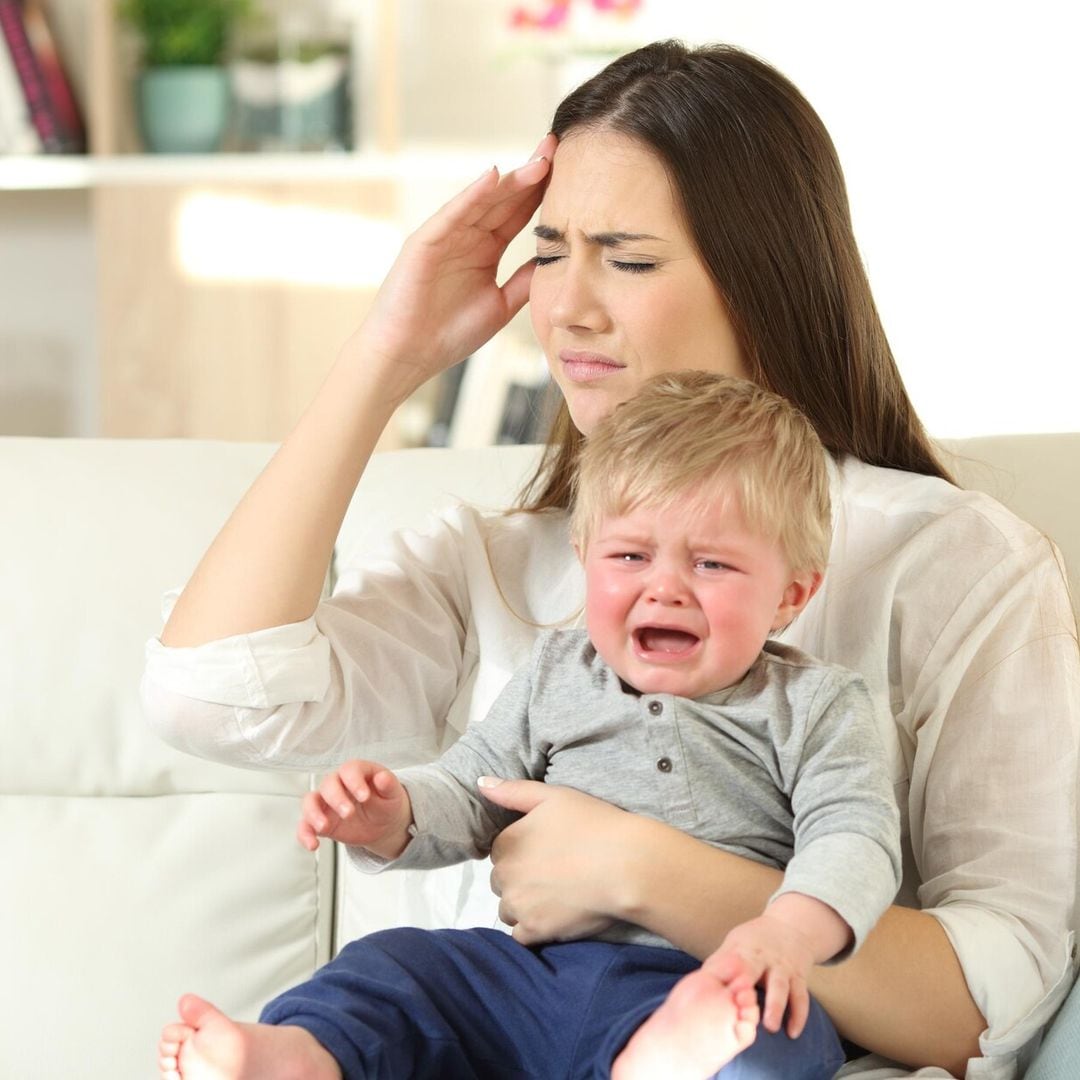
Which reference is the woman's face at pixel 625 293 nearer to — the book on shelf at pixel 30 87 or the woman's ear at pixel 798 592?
the woman's ear at pixel 798 592

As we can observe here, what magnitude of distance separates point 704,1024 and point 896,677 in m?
0.50

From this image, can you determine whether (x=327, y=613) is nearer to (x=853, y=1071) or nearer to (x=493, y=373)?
(x=853, y=1071)

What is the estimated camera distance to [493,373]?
3.49m

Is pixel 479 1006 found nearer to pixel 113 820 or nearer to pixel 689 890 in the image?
pixel 689 890

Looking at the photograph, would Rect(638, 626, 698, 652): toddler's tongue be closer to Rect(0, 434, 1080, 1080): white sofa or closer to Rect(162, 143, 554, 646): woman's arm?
Rect(162, 143, 554, 646): woman's arm

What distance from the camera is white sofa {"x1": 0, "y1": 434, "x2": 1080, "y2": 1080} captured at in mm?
1662

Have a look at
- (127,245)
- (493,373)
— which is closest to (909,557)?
(493,373)

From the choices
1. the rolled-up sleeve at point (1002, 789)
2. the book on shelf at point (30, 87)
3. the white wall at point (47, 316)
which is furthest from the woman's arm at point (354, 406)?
the white wall at point (47, 316)

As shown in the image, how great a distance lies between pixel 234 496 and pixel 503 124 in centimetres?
219

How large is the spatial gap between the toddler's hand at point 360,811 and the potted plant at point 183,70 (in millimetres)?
2687

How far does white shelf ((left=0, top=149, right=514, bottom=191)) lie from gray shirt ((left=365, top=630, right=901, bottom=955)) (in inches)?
95.3

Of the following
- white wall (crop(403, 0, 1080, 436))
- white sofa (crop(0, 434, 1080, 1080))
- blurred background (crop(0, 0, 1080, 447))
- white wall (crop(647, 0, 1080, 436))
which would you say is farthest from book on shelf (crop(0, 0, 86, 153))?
white sofa (crop(0, 434, 1080, 1080))

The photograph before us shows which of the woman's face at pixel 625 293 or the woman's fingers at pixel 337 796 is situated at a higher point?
the woman's face at pixel 625 293

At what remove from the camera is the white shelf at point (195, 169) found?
136 inches
